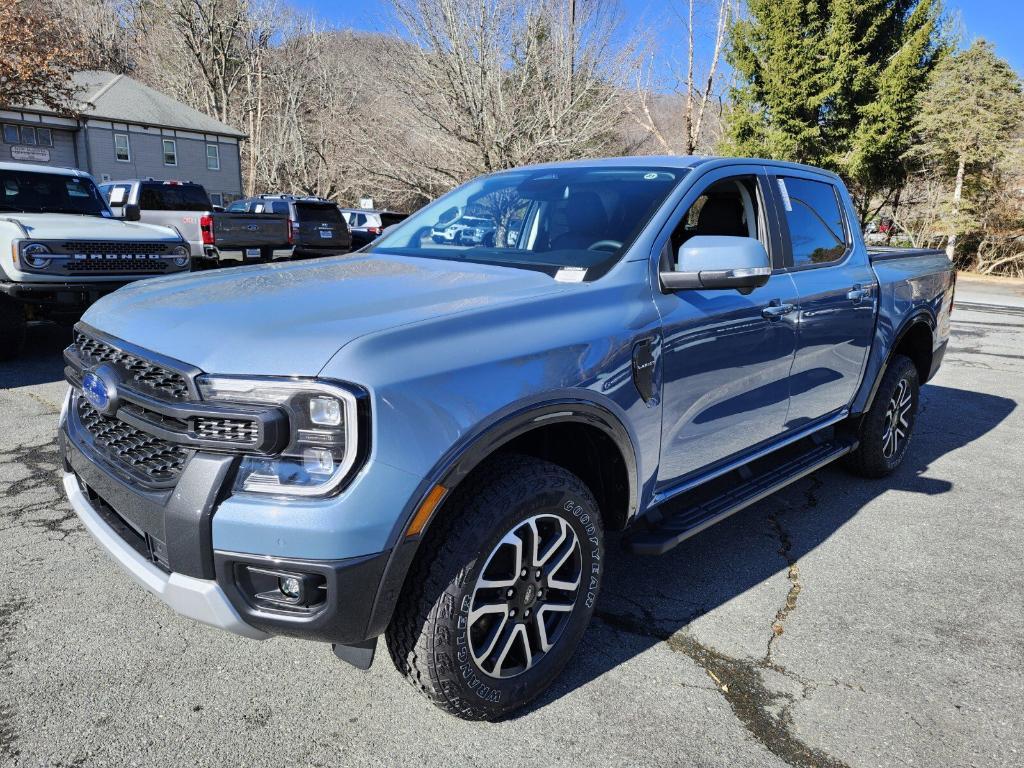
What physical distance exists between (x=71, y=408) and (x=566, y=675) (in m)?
2.10

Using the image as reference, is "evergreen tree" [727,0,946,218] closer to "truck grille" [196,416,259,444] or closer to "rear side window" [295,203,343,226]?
"rear side window" [295,203,343,226]

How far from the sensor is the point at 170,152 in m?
38.2

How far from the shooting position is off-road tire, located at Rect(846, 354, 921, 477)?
4512mm

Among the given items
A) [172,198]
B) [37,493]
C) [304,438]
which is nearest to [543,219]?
[304,438]

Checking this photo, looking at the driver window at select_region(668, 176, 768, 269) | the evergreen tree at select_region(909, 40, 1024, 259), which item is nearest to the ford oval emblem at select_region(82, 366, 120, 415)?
the driver window at select_region(668, 176, 768, 269)

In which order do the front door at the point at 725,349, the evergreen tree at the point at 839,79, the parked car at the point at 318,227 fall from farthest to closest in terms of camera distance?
1. the evergreen tree at the point at 839,79
2. the parked car at the point at 318,227
3. the front door at the point at 725,349

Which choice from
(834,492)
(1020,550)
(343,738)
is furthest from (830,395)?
(343,738)

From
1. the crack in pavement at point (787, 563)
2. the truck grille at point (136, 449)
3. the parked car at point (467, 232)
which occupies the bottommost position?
the crack in pavement at point (787, 563)

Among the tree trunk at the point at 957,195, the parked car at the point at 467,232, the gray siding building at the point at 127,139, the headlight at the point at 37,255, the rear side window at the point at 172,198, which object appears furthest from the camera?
the gray siding building at the point at 127,139

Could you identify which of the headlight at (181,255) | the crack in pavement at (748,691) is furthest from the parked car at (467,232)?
the headlight at (181,255)

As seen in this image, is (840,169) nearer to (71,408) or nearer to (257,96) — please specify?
(71,408)

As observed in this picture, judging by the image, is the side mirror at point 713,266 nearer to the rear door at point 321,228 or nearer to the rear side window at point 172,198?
the rear door at point 321,228

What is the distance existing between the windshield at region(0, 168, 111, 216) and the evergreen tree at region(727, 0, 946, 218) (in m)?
22.8

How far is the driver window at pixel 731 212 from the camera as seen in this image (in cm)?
357
